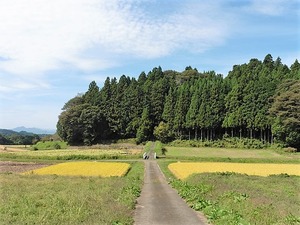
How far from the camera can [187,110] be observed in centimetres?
8044

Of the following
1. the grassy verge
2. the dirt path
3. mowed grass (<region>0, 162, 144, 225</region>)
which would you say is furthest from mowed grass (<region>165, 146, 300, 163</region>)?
mowed grass (<region>0, 162, 144, 225</region>)

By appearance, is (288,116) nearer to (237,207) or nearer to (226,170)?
(226,170)

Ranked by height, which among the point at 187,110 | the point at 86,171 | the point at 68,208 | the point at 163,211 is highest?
the point at 187,110

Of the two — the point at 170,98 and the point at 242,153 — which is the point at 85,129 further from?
the point at 242,153

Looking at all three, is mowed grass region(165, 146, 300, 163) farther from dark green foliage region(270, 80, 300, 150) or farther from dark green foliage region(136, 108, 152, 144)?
dark green foliage region(136, 108, 152, 144)

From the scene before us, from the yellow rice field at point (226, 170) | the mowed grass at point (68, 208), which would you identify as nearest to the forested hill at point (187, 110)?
the yellow rice field at point (226, 170)

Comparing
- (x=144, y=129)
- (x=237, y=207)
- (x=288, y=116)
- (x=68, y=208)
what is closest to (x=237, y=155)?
(x=288, y=116)

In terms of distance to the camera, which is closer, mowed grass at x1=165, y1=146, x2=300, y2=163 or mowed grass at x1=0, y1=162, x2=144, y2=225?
mowed grass at x1=0, y1=162, x2=144, y2=225

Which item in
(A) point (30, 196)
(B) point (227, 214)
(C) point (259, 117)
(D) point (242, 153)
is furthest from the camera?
(C) point (259, 117)

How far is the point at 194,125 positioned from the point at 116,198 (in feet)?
199

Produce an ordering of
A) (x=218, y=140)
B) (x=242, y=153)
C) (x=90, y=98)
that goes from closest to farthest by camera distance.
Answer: (x=242, y=153) < (x=218, y=140) < (x=90, y=98)

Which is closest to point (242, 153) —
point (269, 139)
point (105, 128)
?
point (269, 139)

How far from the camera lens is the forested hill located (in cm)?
6875

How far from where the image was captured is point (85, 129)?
80688 millimetres
